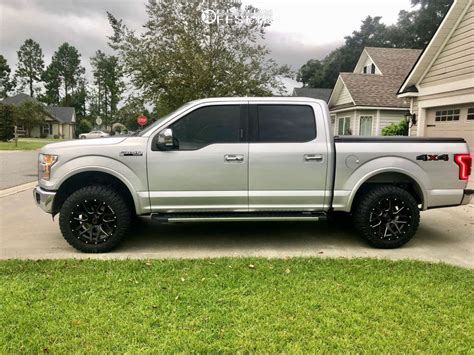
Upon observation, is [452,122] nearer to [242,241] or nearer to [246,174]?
[242,241]

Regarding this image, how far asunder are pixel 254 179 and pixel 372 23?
58.6m

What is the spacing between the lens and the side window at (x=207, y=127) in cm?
479

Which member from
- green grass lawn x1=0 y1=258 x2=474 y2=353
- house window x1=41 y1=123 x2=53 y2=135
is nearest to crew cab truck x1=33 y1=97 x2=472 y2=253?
green grass lawn x1=0 y1=258 x2=474 y2=353

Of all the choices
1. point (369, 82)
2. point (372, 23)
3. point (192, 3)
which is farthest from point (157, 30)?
point (372, 23)

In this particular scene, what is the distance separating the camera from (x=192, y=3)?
647 inches

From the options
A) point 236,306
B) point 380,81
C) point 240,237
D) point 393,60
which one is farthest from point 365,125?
point 236,306

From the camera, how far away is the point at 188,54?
52.4 feet

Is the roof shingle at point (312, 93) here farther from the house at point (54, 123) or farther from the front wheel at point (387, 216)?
the house at point (54, 123)

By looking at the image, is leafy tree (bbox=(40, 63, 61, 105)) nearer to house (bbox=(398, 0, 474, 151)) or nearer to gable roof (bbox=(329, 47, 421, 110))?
gable roof (bbox=(329, 47, 421, 110))

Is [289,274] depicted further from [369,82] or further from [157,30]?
[369,82]

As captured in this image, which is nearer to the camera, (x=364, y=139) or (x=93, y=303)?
(x=93, y=303)

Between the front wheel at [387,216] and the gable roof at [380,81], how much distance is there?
15454 millimetres

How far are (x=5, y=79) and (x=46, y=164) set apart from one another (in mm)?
82822

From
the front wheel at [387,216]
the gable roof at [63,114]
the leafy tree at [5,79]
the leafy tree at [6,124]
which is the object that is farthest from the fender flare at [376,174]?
the leafy tree at [5,79]
